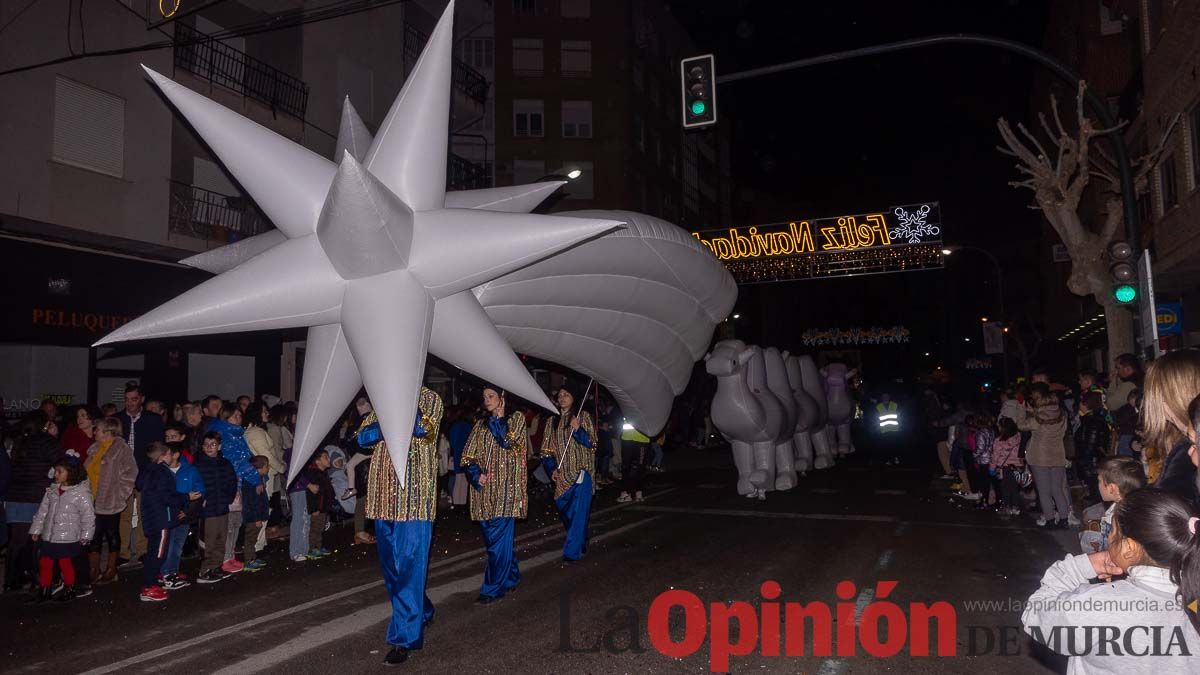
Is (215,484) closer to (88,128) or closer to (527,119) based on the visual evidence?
(88,128)

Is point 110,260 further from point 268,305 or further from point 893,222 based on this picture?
point 893,222

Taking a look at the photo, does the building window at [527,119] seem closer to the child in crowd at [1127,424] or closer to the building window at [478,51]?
the building window at [478,51]

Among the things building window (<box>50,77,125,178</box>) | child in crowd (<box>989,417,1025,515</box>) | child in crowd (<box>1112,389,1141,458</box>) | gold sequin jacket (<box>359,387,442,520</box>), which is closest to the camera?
gold sequin jacket (<box>359,387,442,520</box>)

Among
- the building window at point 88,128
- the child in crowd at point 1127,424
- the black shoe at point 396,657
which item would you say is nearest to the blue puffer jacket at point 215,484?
the black shoe at point 396,657

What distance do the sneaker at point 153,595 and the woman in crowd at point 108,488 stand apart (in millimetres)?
1239

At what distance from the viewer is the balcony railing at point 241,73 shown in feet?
50.6

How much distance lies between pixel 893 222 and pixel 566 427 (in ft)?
52.7

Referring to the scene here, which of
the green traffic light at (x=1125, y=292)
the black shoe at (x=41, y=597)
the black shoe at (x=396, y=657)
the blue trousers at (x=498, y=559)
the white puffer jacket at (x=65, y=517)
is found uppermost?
the green traffic light at (x=1125, y=292)

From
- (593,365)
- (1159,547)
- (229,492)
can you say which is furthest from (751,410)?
(1159,547)

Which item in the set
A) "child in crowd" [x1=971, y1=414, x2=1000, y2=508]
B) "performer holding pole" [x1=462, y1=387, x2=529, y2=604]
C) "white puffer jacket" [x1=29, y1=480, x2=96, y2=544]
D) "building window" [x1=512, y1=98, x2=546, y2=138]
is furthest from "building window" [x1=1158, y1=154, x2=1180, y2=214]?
"building window" [x1=512, y1=98, x2=546, y2=138]

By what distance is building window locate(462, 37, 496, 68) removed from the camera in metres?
34.5

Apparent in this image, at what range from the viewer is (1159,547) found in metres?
2.38

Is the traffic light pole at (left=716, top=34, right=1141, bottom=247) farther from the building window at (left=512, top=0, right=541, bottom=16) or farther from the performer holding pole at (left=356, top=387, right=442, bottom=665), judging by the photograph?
the building window at (left=512, top=0, right=541, bottom=16)

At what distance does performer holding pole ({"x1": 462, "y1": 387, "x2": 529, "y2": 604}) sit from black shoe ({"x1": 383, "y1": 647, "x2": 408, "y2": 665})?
143 cm
